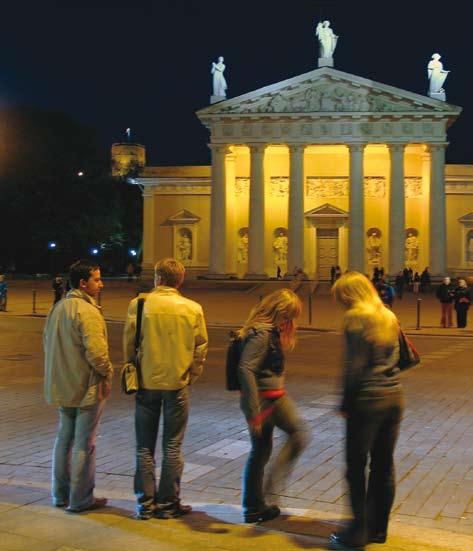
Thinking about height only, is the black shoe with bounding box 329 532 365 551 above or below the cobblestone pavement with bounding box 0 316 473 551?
above

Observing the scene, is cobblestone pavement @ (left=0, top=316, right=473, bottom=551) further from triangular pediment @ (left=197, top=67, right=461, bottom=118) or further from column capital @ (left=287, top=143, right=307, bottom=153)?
triangular pediment @ (left=197, top=67, right=461, bottom=118)

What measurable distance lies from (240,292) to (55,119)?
95.9ft

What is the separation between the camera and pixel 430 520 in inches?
217

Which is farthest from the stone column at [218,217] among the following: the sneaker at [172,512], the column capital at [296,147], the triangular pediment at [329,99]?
the sneaker at [172,512]

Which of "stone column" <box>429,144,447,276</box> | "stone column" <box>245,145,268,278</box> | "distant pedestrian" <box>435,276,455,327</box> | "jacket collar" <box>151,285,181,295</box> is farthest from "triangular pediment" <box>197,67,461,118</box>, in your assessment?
"jacket collar" <box>151,285,181,295</box>

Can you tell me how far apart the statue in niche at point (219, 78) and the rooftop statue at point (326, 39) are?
6.80 metres

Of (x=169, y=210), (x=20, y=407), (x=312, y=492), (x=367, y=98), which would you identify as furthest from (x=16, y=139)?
(x=312, y=492)

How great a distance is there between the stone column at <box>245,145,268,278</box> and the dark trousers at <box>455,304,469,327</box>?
78.5 feet

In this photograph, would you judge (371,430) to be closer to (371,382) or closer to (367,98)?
(371,382)

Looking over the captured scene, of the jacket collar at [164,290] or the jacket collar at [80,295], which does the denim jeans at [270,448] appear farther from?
the jacket collar at [80,295]

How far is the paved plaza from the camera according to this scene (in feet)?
16.0

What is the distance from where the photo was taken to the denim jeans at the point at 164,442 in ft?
17.8

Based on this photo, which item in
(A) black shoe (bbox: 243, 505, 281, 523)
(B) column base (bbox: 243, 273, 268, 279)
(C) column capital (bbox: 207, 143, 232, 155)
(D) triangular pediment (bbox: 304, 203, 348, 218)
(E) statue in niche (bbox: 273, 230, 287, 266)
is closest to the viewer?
(A) black shoe (bbox: 243, 505, 281, 523)

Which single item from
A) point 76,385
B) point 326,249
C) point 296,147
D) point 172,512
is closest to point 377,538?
point 172,512
